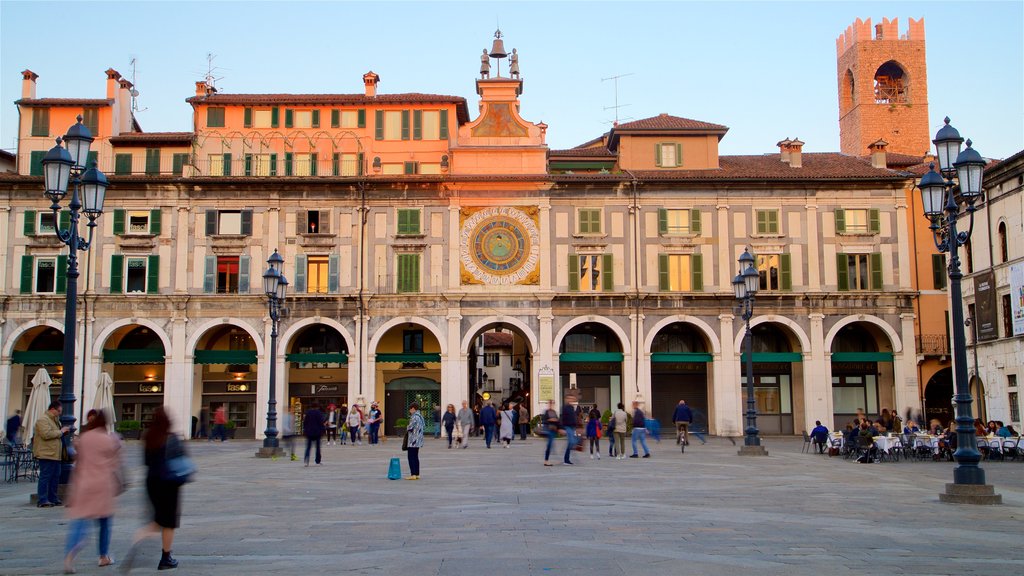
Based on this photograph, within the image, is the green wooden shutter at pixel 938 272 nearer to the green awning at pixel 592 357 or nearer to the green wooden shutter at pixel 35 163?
the green awning at pixel 592 357

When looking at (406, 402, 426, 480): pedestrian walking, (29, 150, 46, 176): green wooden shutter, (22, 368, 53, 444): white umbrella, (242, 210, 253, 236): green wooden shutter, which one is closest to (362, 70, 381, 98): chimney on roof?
(242, 210, 253, 236): green wooden shutter

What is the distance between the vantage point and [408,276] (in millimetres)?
47438

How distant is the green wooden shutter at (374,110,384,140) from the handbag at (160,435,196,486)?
3998 cm

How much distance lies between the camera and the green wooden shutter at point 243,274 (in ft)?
155

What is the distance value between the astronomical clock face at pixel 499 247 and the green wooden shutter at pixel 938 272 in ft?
66.2

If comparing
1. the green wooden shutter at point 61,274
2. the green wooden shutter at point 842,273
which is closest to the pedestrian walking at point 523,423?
the green wooden shutter at point 842,273

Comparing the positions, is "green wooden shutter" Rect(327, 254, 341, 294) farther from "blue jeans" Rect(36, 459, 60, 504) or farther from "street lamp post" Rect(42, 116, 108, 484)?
"blue jeans" Rect(36, 459, 60, 504)

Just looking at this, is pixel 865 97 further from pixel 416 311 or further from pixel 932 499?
pixel 932 499

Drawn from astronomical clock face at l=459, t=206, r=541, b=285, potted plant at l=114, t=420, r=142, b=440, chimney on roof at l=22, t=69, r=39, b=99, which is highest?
chimney on roof at l=22, t=69, r=39, b=99

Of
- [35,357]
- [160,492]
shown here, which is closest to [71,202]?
[160,492]

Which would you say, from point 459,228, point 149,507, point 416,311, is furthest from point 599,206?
point 149,507

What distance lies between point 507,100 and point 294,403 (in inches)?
736

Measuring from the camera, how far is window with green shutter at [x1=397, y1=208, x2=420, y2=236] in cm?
4773

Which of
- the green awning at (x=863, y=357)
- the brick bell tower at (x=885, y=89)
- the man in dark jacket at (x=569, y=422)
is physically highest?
the brick bell tower at (x=885, y=89)
